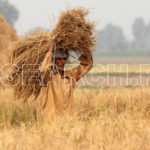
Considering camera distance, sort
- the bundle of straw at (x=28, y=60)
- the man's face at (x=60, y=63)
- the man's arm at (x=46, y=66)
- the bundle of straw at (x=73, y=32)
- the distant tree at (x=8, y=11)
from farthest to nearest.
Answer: the distant tree at (x=8, y=11) < the bundle of straw at (x=28, y=60) < the man's face at (x=60, y=63) < the bundle of straw at (x=73, y=32) < the man's arm at (x=46, y=66)

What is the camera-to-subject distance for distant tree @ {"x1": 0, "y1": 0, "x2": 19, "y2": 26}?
199 feet

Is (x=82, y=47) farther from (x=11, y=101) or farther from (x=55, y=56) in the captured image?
(x=11, y=101)

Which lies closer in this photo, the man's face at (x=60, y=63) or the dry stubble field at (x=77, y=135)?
the dry stubble field at (x=77, y=135)

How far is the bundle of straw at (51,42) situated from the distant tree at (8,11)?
56551 millimetres

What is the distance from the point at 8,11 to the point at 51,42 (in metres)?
58.4

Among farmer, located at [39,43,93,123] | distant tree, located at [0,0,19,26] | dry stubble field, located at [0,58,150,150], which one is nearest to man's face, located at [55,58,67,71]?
farmer, located at [39,43,93,123]

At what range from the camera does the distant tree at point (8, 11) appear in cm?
6069

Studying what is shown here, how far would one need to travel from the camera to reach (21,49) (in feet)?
17.0

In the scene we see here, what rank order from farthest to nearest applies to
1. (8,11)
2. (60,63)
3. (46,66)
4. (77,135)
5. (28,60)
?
(8,11)
(28,60)
(60,63)
(46,66)
(77,135)

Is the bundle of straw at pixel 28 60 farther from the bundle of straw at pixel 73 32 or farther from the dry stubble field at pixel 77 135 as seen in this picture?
the dry stubble field at pixel 77 135

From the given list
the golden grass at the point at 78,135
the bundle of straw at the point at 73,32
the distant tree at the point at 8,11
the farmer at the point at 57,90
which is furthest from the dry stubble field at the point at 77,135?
the distant tree at the point at 8,11

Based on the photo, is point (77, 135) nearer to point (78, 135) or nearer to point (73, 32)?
point (78, 135)

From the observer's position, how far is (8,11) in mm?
61625

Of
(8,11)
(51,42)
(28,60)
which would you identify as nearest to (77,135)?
(51,42)
